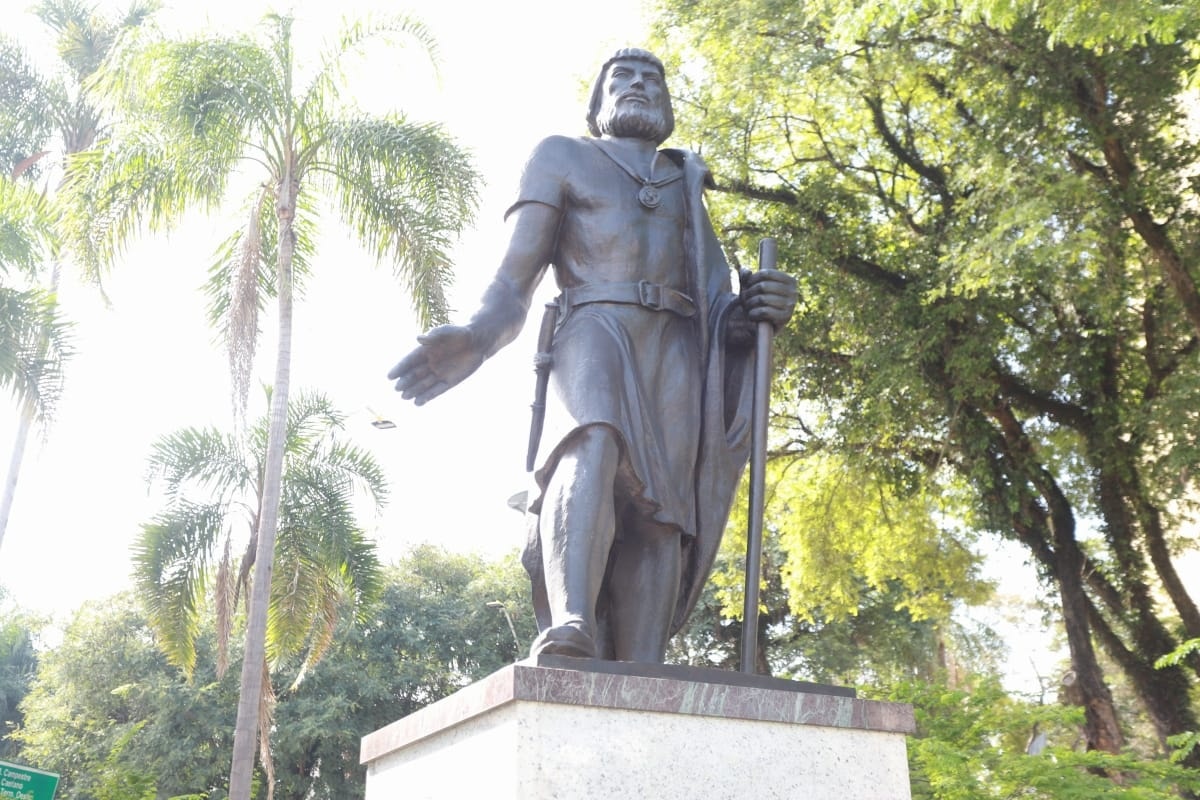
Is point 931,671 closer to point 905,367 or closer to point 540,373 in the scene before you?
point 905,367

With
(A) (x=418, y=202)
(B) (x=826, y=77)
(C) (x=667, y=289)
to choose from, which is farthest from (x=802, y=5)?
(C) (x=667, y=289)

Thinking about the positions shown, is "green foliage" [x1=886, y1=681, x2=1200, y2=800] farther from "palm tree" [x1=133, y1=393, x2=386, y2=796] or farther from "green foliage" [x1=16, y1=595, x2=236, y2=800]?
"green foliage" [x1=16, y1=595, x2=236, y2=800]

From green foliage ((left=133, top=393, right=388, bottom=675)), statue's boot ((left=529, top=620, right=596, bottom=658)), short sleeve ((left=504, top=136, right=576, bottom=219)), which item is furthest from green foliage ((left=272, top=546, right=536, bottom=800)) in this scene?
statue's boot ((left=529, top=620, right=596, bottom=658))

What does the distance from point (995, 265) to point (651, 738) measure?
1004 cm

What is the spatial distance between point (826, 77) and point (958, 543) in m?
7.62

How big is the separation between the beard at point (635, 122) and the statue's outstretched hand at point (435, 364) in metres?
1.12

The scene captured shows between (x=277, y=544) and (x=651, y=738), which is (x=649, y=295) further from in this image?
(x=277, y=544)

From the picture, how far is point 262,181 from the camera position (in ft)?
47.8

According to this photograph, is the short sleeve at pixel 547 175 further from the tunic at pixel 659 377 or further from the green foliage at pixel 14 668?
the green foliage at pixel 14 668

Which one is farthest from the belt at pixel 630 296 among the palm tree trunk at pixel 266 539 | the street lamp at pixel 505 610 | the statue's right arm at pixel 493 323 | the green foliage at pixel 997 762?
the street lamp at pixel 505 610

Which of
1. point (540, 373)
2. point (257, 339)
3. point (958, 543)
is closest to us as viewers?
point (540, 373)

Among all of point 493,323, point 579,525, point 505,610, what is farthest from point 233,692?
point 579,525

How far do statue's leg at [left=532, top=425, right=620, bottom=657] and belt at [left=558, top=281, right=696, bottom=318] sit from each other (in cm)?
54

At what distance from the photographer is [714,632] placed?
2789 cm
